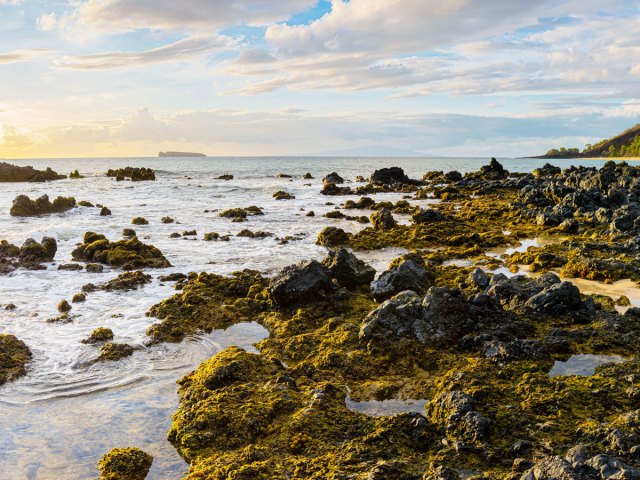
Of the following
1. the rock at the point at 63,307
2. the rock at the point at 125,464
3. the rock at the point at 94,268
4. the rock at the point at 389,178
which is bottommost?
the rock at the point at 125,464

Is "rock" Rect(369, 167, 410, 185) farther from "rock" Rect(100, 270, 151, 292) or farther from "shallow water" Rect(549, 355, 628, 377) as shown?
"shallow water" Rect(549, 355, 628, 377)

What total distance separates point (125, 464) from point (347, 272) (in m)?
8.80

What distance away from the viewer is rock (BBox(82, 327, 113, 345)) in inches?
441

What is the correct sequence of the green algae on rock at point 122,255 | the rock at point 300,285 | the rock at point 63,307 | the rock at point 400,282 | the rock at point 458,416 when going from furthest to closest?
the green algae on rock at point 122,255
the rock at point 63,307
the rock at point 400,282
the rock at point 300,285
the rock at point 458,416

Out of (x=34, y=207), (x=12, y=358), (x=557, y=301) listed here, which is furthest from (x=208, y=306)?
(x=34, y=207)

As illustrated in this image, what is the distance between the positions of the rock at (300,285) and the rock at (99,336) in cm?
408

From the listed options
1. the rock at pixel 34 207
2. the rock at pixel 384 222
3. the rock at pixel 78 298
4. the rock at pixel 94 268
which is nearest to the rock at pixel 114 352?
the rock at pixel 78 298

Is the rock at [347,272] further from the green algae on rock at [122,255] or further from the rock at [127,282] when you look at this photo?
the green algae on rock at [122,255]

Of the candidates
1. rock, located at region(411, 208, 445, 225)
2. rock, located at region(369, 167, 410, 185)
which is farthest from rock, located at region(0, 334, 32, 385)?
rock, located at region(369, 167, 410, 185)

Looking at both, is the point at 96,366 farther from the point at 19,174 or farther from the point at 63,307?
the point at 19,174

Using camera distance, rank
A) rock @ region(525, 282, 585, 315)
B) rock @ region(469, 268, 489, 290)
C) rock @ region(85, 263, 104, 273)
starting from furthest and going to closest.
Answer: rock @ region(85, 263, 104, 273) → rock @ region(469, 268, 489, 290) → rock @ region(525, 282, 585, 315)

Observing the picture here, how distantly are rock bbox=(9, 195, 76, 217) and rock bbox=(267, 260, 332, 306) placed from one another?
94.6 ft

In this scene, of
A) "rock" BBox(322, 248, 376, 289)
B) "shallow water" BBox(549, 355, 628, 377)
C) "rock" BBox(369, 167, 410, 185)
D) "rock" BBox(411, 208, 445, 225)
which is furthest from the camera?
"rock" BBox(369, 167, 410, 185)

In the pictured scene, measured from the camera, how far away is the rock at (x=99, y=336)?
11.2 meters
